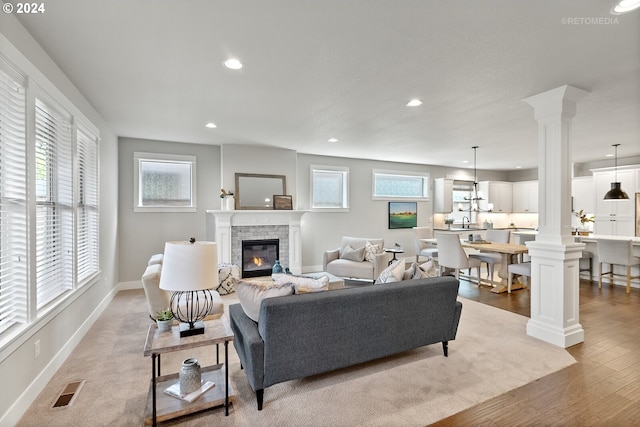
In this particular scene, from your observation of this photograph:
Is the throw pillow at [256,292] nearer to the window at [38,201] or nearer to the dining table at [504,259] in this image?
the window at [38,201]

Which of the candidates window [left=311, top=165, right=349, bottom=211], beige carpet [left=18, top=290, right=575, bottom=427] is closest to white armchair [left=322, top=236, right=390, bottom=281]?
window [left=311, top=165, right=349, bottom=211]

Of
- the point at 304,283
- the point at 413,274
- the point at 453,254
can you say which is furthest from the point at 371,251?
the point at 304,283

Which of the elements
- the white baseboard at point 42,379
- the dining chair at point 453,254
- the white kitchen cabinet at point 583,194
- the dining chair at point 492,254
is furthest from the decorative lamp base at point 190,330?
the white kitchen cabinet at point 583,194

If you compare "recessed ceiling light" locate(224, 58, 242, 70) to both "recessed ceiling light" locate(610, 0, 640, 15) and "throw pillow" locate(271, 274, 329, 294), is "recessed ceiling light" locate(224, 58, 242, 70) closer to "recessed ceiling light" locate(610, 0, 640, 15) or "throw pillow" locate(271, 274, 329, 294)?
"throw pillow" locate(271, 274, 329, 294)

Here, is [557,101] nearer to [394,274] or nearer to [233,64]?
[394,274]

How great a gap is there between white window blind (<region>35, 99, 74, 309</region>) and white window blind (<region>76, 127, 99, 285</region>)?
27 centimetres

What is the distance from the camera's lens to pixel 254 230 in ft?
20.4

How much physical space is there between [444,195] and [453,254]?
3.35 m

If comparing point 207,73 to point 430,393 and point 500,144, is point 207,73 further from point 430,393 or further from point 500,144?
point 500,144

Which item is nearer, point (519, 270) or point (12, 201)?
point (12, 201)

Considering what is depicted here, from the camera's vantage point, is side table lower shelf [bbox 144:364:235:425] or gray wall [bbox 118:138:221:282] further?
gray wall [bbox 118:138:221:282]

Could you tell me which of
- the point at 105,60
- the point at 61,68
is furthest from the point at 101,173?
the point at 105,60

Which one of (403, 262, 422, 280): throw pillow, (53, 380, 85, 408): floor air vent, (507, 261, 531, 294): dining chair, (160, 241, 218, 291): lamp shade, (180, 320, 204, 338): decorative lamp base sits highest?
(160, 241, 218, 291): lamp shade

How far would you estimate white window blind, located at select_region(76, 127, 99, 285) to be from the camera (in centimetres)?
351
